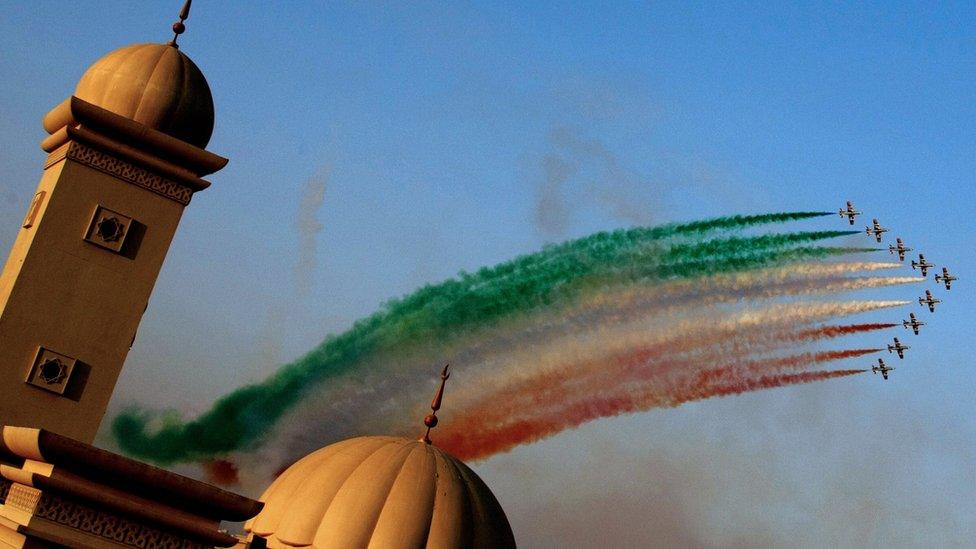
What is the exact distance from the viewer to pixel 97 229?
20.6 metres

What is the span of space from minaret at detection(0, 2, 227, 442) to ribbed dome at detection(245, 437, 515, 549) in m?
5.49

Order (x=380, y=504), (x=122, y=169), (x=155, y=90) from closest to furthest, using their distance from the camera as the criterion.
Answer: (x=122, y=169), (x=155, y=90), (x=380, y=504)

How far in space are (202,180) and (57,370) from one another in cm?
399

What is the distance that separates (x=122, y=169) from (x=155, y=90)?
1509 millimetres

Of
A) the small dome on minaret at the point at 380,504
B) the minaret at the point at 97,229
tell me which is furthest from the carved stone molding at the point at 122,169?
the small dome on minaret at the point at 380,504

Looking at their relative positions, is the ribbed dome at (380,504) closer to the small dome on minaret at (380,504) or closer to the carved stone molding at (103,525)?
the small dome on minaret at (380,504)

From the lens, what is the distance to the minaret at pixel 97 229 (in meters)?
19.8

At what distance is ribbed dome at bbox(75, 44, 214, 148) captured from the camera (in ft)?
70.2

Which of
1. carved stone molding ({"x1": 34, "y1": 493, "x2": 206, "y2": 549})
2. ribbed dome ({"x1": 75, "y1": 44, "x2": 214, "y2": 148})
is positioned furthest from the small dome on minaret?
ribbed dome ({"x1": 75, "y1": 44, "x2": 214, "y2": 148})

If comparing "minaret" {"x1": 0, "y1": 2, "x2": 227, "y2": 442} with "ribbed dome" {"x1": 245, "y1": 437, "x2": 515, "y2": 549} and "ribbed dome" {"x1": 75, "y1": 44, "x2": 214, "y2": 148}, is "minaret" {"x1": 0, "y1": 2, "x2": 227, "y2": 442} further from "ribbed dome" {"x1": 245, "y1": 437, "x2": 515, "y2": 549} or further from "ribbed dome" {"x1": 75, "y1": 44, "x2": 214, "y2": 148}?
"ribbed dome" {"x1": 245, "y1": 437, "x2": 515, "y2": 549}

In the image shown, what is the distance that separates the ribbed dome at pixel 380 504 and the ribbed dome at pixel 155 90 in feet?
23.5

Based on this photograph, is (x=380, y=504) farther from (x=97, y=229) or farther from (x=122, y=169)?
(x=122, y=169)

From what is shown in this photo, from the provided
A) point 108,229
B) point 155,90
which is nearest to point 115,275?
point 108,229

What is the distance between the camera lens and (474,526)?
24375 mm
